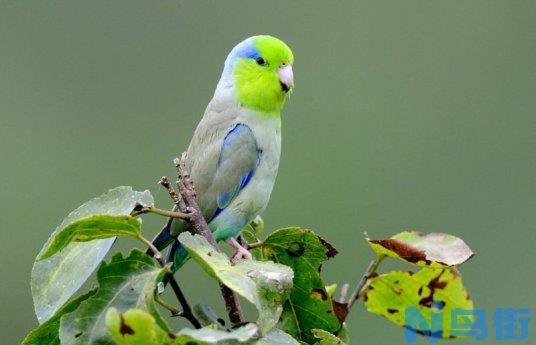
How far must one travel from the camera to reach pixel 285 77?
4.48m

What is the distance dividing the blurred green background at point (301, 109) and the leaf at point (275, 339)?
32.3ft

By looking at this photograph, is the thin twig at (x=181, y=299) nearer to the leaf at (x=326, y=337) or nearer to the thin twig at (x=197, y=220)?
the thin twig at (x=197, y=220)

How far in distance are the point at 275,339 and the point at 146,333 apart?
426 millimetres

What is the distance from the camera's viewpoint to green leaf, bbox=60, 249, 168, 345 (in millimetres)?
2799

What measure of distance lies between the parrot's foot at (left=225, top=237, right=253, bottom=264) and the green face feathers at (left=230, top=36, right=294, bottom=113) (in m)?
0.56

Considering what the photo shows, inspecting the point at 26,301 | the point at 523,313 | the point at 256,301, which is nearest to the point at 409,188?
the point at 26,301

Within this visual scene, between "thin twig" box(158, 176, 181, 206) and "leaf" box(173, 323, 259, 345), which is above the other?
"thin twig" box(158, 176, 181, 206)

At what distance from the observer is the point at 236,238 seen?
4258mm

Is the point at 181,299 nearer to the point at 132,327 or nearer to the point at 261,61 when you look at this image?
the point at 132,327

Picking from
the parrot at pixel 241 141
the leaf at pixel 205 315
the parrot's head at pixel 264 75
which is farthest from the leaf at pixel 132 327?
the parrot's head at pixel 264 75

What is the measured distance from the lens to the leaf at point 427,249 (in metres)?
3.18

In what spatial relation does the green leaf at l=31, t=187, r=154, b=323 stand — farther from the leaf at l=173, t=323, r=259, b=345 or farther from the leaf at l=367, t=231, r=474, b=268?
the leaf at l=367, t=231, r=474, b=268

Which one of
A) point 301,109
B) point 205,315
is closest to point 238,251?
point 205,315

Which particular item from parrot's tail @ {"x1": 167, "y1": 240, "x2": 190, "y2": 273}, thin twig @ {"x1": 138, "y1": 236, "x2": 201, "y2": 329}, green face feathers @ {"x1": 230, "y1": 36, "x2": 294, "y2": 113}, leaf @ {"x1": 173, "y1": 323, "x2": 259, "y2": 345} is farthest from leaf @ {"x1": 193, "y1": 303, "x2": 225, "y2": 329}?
green face feathers @ {"x1": 230, "y1": 36, "x2": 294, "y2": 113}
